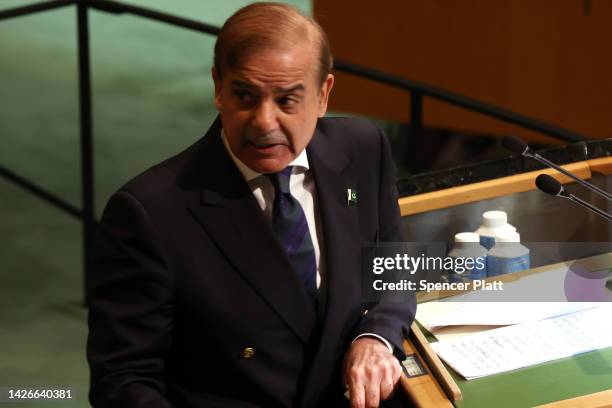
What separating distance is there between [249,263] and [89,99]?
8.01 ft

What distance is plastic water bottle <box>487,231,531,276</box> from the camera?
8.45ft

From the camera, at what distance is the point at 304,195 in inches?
86.6

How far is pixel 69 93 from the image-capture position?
22.9ft

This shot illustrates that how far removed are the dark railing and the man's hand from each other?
1.53 metres

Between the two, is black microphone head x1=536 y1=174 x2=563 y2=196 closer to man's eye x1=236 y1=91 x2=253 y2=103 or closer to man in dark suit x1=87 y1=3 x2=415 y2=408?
man in dark suit x1=87 y1=3 x2=415 y2=408

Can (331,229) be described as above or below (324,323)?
above

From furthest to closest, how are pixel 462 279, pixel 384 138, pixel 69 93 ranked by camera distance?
1. pixel 69 93
2. pixel 462 279
3. pixel 384 138

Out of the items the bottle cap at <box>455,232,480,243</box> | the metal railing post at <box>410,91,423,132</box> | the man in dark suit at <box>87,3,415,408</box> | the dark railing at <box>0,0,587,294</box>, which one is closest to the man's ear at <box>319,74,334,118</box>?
the man in dark suit at <box>87,3,415,408</box>

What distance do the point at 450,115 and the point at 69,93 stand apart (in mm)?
2353

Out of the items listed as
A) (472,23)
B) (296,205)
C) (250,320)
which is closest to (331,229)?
(296,205)

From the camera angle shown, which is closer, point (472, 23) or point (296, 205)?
point (296, 205)

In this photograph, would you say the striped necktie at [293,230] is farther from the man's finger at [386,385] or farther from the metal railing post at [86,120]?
the metal railing post at [86,120]

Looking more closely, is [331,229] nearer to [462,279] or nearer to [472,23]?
[462,279]

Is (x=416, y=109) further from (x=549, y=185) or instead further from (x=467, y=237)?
(x=549, y=185)
